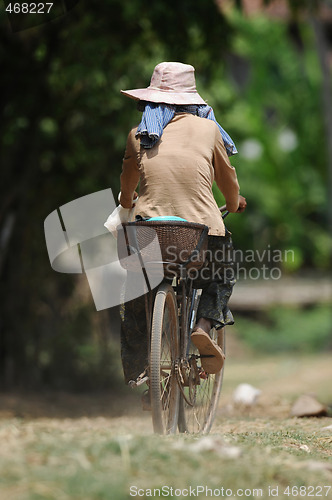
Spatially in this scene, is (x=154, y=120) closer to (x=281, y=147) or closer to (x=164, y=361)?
(x=164, y=361)

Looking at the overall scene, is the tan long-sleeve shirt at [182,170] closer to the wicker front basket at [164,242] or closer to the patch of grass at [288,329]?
the wicker front basket at [164,242]

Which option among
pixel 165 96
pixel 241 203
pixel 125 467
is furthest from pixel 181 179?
pixel 125 467

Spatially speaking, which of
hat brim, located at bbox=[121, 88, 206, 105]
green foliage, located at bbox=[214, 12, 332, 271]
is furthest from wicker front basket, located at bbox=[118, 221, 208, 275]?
green foliage, located at bbox=[214, 12, 332, 271]

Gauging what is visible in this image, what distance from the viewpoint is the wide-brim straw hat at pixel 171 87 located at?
470cm

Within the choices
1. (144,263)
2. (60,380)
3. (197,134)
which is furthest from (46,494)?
(60,380)

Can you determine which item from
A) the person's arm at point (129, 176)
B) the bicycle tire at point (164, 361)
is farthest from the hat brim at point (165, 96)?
the bicycle tire at point (164, 361)

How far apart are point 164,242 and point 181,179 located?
15.2 inches

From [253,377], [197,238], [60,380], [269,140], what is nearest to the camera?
[197,238]

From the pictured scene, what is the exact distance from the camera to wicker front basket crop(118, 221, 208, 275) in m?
4.40

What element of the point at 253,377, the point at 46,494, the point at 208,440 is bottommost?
the point at 253,377

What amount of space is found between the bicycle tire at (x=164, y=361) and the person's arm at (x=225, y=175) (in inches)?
27.6

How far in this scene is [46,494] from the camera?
9.32ft

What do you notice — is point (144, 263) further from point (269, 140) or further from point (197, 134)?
point (269, 140)

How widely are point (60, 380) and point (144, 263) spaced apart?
22.5 ft
